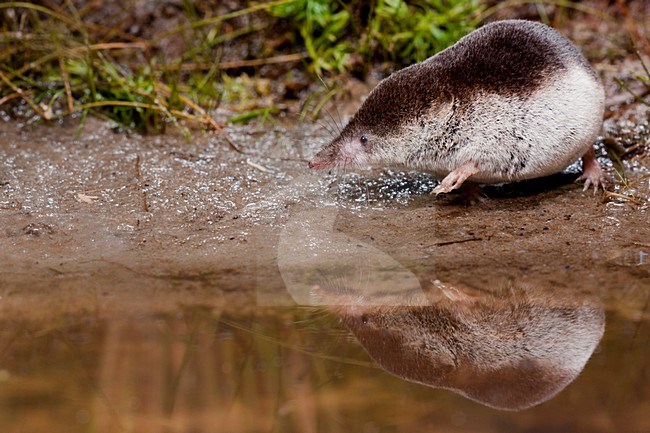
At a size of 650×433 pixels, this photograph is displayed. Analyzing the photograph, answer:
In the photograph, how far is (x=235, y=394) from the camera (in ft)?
7.11

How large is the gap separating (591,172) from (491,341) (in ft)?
6.37

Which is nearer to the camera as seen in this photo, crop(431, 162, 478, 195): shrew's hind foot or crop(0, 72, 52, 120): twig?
crop(431, 162, 478, 195): shrew's hind foot

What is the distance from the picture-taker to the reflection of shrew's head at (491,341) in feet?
7.64

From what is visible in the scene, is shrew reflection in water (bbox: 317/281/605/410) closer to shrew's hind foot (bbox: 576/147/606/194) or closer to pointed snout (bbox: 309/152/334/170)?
pointed snout (bbox: 309/152/334/170)

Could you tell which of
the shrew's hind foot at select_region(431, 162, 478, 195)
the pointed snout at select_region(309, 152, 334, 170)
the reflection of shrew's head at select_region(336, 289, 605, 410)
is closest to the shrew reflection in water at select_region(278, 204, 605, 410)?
the reflection of shrew's head at select_region(336, 289, 605, 410)

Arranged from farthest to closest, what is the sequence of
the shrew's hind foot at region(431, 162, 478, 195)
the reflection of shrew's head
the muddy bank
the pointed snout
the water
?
the pointed snout → the shrew's hind foot at region(431, 162, 478, 195) → the muddy bank → the reflection of shrew's head → the water

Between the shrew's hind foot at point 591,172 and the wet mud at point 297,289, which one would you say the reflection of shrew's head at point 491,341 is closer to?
the wet mud at point 297,289

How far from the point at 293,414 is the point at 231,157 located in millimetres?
2807

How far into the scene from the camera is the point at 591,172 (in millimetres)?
4176

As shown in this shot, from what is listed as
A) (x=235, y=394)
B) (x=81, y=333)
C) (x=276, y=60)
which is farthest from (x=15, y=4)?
(x=235, y=394)

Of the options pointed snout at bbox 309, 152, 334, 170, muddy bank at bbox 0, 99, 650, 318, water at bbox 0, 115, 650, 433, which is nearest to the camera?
water at bbox 0, 115, 650, 433

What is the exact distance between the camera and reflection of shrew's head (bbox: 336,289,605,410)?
2330mm

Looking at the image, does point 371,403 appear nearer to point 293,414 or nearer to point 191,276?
point 293,414

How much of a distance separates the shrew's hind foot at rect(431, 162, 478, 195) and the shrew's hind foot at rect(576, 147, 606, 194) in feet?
2.51
